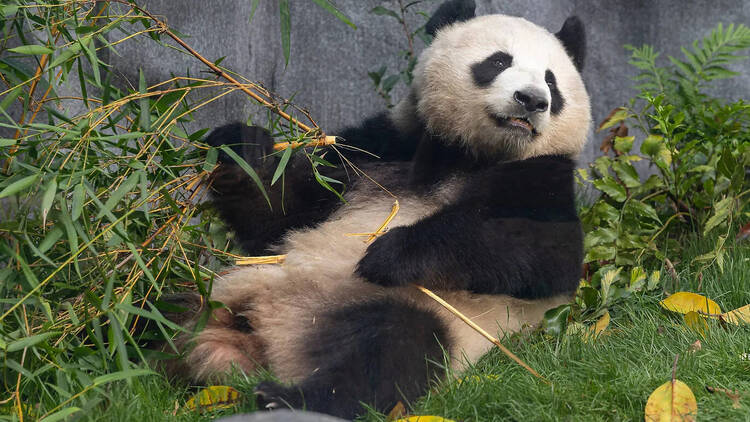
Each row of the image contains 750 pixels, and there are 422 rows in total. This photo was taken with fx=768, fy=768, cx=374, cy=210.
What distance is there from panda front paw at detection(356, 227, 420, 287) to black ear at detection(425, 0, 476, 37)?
1.22 m

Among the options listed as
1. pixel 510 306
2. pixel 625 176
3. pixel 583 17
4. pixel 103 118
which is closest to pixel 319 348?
pixel 510 306

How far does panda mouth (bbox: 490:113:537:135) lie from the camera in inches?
122

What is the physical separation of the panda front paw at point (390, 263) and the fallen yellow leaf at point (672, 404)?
2.95 feet

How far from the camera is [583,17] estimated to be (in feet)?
18.5

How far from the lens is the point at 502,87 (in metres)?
3.14

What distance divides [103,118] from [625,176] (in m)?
2.81

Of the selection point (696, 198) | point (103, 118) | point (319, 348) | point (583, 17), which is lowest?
point (319, 348)


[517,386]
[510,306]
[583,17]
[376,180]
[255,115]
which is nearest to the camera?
[517,386]

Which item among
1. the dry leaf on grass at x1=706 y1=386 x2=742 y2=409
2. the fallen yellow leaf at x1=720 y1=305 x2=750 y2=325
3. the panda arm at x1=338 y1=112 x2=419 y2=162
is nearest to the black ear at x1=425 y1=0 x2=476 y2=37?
the panda arm at x1=338 y1=112 x2=419 y2=162

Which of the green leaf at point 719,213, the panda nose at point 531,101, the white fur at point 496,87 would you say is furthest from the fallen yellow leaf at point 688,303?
the panda nose at point 531,101

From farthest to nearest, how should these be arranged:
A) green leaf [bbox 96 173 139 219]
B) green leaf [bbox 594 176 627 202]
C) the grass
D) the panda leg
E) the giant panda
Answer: green leaf [bbox 594 176 627 202]
the panda leg
the giant panda
green leaf [bbox 96 173 139 219]
the grass

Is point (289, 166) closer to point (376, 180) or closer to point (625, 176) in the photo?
point (376, 180)

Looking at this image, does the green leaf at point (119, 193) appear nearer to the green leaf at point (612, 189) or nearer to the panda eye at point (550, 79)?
the panda eye at point (550, 79)

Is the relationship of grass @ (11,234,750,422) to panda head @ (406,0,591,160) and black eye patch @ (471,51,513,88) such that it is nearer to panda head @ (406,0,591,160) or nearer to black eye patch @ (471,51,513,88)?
A: panda head @ (406,0,591,160)
